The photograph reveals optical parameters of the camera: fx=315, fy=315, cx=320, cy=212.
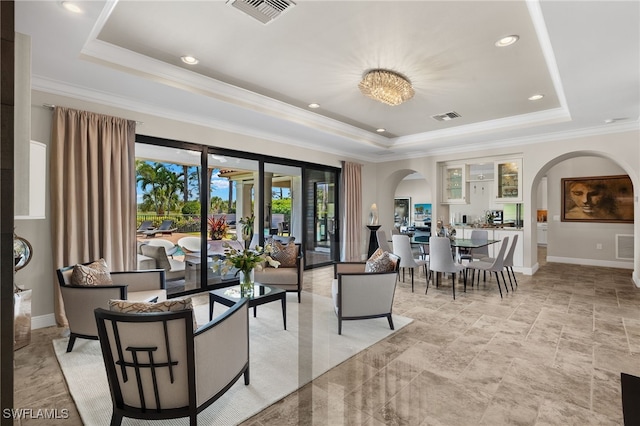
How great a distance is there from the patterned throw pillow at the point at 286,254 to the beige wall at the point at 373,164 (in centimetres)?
192

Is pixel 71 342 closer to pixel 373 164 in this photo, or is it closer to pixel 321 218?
pixel 321 218

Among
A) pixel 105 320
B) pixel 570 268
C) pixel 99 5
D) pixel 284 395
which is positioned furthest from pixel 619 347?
pixel 99 5

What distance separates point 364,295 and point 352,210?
167 inches

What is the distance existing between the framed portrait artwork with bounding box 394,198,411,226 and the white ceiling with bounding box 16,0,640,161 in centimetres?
748

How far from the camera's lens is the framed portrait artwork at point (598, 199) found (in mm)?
6980

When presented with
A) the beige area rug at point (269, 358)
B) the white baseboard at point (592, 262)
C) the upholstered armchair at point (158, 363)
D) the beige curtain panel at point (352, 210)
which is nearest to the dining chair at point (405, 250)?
the beige area rug at point (269, 358)

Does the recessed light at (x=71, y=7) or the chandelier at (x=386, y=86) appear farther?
the chandelier at (x=386, y=86)

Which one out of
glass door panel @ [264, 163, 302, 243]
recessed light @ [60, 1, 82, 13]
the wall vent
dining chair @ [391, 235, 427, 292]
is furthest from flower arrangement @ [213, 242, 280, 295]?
the wall vent

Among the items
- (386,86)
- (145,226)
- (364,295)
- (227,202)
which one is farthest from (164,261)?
(386,86)

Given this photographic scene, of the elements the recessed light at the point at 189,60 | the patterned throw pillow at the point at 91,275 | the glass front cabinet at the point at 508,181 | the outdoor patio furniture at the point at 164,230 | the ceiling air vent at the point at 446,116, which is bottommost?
the patterned throw pillow at the point at 91,275

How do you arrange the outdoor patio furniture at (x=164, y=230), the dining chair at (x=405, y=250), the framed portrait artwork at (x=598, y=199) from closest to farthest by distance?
the outdoor patio furniture at (x=164, y=230)
the dining chair at (x=405, y=250)
the framed portrait artwork at (x=598, y=199)

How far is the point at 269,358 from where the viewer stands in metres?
2.76

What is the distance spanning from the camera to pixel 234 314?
6.87 feet

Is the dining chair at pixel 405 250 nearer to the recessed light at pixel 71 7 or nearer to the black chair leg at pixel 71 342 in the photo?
the black chair leg at pixel 71 342
